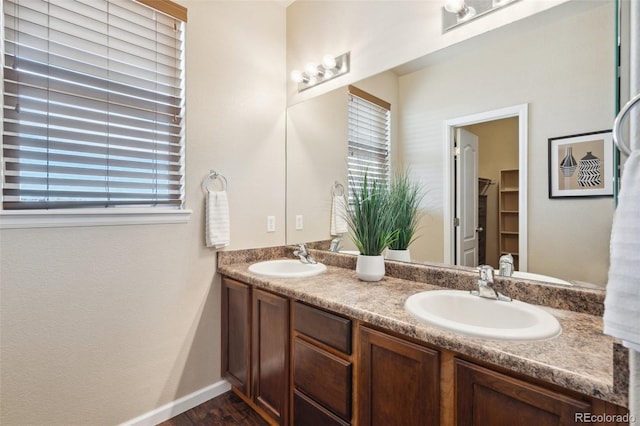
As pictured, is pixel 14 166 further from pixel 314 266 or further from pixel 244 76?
pixel 314 266

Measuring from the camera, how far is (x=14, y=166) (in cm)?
136

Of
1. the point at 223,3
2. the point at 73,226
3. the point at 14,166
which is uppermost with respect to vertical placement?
the point at 223,3

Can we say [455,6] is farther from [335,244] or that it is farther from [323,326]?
[323,326]

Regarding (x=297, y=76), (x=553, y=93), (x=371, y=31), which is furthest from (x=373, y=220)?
(x=297, y=76)

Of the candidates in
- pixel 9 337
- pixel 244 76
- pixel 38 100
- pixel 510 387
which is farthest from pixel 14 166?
pixel 510 387

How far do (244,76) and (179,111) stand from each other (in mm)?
547

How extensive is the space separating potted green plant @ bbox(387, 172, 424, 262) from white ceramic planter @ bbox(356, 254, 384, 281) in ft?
0.61

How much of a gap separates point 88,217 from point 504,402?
6.05 feet

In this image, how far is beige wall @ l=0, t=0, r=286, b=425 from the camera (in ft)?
4.60

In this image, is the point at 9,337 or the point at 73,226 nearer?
the point at 9,337

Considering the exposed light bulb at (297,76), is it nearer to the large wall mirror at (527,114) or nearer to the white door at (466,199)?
the large wall mirror at (527,114)

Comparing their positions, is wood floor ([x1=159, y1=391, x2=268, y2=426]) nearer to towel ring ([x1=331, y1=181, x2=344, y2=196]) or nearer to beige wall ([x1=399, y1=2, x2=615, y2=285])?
towel ring ([x1=331, y1=181, x2=344, y2=196])

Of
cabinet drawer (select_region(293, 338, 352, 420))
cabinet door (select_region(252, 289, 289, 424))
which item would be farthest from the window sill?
cabinet drawer (select_region(293, 338, 352, 420))

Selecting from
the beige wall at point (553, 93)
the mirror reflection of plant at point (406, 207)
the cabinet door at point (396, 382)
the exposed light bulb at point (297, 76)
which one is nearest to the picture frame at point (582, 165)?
the beige wall at point (553, 93)
